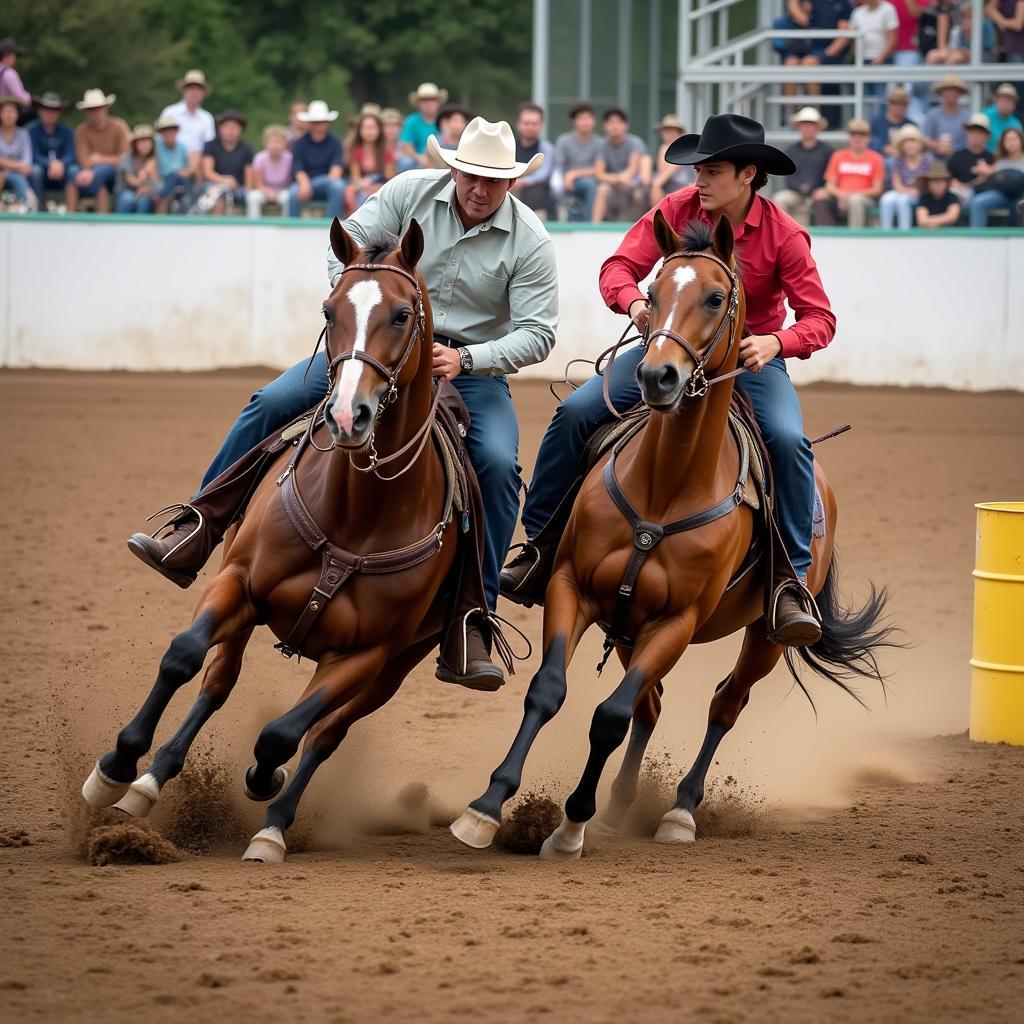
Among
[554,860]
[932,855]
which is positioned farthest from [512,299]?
[932,855]

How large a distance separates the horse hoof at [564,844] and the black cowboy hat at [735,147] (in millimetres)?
2523

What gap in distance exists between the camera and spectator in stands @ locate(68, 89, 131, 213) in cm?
1994

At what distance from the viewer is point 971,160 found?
19141 millimetres

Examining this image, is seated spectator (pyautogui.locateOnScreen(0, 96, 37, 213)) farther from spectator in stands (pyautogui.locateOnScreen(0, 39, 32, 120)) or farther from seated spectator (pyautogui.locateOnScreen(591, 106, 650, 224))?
seated spectator (pyautogui.locateOnScreen(591, 106, 650, 224))

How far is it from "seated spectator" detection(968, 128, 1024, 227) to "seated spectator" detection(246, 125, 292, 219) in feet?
25.8

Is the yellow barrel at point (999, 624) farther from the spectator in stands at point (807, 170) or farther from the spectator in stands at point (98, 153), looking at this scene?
the spectator in stands at point (98, 153)

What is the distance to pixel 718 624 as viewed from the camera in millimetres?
6930

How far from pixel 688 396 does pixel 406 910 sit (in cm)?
205

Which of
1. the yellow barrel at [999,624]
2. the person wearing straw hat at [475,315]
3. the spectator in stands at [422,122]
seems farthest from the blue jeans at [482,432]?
the spectator in stands at [422,122]

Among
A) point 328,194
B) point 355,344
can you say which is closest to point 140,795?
point 355,344

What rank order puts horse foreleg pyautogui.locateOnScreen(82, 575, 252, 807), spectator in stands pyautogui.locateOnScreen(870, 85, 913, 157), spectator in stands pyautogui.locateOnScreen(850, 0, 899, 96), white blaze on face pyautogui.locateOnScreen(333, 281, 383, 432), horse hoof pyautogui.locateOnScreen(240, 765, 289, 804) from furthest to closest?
spectator in stands pyautogui.locateOnScreen(850, 0, 899, 96) < spectator in stands pyautogui.locateOnScreen(870, 85, 913, 157) < horse hoof pyautogui.locateOnScreen(240, 765, 289, 804) < horse foreleg pyautogui.locateOnScreen(82, 575, 252, 807) < white blaze on face pyautogui.locateOnScreen(333, 281, 383, 432)

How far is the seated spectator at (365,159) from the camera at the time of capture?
779 inches

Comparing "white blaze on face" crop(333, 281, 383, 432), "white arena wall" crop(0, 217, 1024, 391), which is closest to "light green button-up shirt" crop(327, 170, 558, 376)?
"white blaze on face" crop(333, 281, 383, 432)

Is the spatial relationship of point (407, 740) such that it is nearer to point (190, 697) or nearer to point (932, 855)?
point (190, 697)
